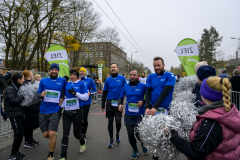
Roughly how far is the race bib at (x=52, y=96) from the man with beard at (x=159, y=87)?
1.97 meters

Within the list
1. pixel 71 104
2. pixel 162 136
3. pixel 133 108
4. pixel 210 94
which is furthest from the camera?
pixel 71 104

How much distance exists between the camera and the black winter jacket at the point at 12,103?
358 cm

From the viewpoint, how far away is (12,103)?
3.58 metres

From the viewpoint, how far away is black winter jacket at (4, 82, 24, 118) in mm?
3580

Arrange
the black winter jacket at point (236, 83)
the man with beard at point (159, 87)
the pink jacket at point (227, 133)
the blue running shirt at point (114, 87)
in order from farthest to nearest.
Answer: the black winter jacket at point (236, 83)
the blue running shirt at point (114, 87)
the man with beard at point (159, 87)
the pink jacket at point (227, 133)

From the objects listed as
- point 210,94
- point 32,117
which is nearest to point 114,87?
point 32,117

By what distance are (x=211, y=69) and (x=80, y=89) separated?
2.73m

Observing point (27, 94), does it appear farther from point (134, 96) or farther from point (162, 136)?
point (162, 136)

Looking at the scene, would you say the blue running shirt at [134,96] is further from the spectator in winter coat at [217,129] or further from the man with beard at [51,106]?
the spectator in winter coat at [217,129]

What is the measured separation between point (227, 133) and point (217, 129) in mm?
85

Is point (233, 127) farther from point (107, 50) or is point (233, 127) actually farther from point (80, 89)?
point (107, 50)

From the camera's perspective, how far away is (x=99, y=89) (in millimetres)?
13156

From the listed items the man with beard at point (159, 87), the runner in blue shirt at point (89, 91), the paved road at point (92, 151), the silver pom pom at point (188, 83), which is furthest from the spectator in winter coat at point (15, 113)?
the silver pom pom at point (188, 83)

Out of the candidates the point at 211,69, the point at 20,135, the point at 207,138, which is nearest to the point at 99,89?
the point at 20,135
